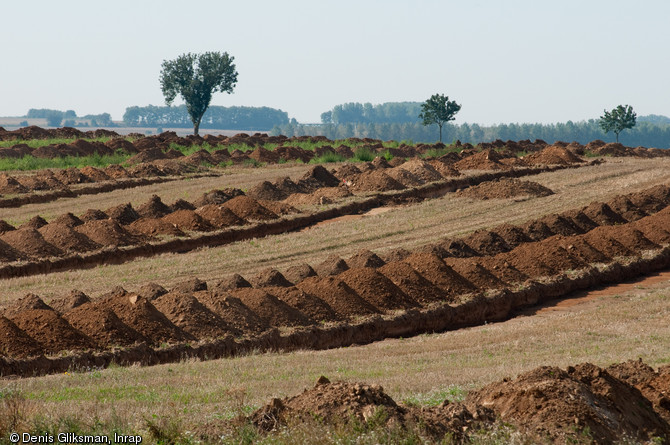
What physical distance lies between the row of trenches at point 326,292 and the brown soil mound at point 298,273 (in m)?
0.03

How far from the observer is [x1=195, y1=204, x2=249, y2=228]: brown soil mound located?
2775 cm

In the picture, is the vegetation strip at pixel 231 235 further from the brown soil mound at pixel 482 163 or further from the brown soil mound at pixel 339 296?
the brown soil mound at pixel 339 296

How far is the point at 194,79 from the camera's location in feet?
257

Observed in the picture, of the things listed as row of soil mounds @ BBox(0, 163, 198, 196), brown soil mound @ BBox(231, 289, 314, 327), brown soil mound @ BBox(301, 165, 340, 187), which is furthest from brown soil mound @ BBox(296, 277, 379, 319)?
row of soil mounds @ BBox(0, 163, 198, 196)

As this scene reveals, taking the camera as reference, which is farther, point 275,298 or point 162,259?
point 162,259

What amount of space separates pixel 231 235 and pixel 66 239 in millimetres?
5418

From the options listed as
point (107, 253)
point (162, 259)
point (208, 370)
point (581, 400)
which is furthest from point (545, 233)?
point (581, 400)

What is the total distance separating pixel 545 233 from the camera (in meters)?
25.9

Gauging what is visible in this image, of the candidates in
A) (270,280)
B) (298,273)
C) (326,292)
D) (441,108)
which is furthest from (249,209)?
(441,108)

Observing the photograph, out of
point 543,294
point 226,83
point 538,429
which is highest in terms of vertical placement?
point 226,83

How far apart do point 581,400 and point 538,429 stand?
609mm

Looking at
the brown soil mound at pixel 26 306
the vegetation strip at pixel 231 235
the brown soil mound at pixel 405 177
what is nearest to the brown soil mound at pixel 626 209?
the vegetation strip at pixel 231 235

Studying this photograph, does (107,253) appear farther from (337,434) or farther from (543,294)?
(337,434)

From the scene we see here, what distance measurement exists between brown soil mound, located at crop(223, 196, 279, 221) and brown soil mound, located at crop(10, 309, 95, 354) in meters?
14.9
